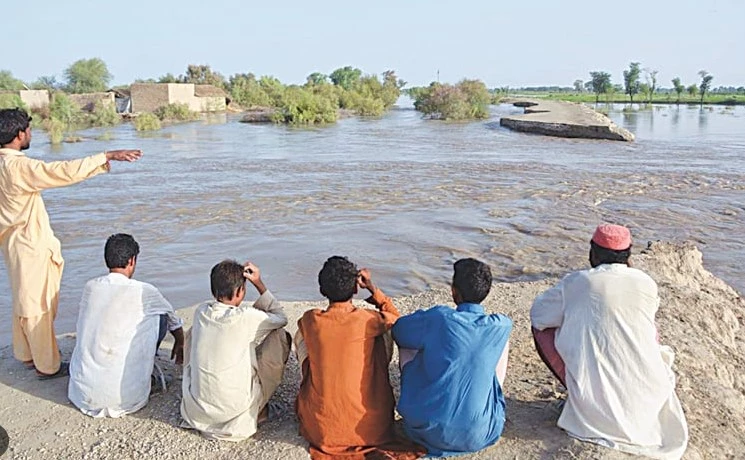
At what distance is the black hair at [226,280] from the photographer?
345 cm

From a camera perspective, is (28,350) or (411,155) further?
(411,155)

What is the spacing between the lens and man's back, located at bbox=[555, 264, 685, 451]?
10.2 ft

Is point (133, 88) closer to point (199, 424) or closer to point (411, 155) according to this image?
point (411, 155)

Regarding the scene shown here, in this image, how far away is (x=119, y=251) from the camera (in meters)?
3.67

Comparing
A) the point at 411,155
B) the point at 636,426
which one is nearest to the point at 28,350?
the point at 636,426

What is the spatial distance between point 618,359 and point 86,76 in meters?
82.7

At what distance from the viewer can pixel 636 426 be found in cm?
318

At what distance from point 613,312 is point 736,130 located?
37.1 metres

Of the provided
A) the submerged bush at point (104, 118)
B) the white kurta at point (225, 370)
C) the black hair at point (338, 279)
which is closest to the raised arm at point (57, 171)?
the white kurta at point (225, 370)

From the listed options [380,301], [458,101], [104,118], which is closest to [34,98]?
[104,118]

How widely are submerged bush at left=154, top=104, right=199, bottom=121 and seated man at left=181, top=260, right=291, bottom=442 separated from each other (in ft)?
144

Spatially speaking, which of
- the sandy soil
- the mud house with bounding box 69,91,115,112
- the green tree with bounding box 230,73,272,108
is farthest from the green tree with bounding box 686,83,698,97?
the sandy soil

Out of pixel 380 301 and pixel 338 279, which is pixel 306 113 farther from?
pixel 338 279

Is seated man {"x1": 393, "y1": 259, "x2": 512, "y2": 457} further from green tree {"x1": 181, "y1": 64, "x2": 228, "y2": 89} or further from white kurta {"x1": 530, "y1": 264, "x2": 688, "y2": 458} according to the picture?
green tree {"x1": 181, "y1": 64, "x2": 228, "y2": 89}
